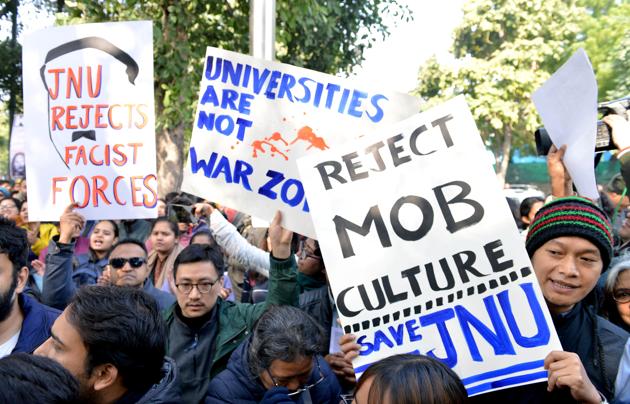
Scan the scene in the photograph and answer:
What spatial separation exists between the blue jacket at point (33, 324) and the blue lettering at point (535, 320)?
1.84m

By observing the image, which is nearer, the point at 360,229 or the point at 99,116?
the point at 360,229

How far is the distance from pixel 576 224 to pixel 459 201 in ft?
1.35

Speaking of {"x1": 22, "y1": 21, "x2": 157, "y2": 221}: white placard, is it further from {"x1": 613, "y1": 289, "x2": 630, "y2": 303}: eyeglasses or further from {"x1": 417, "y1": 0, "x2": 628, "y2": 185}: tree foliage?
{"x1": 417, "y1": 0, "x2": 628, "y2": 185}: tree foliage

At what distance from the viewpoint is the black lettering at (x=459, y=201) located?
Answer: 8.74ft

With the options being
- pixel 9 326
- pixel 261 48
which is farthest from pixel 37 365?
pixel 261 48

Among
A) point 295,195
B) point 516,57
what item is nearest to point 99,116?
point 295,195

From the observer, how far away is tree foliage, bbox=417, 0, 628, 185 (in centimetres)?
2791

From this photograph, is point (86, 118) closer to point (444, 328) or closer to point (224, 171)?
point (224, 171)

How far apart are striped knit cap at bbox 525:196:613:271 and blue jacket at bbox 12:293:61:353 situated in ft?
6.59

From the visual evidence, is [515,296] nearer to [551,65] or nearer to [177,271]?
[177,271]

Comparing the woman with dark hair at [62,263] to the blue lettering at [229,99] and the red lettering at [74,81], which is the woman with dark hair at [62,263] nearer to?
the red lettering at [74,81]

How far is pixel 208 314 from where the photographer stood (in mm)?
3682

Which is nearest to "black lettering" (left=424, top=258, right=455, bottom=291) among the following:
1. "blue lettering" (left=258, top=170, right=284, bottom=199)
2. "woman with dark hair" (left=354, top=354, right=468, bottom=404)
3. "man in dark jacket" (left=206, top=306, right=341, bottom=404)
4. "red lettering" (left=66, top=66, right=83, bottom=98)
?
"man in dark jacket" (left=206, top=306, right=341, bottom=404)

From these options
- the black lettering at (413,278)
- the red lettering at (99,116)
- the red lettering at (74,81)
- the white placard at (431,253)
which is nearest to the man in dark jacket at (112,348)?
the white placard at (431,253)
